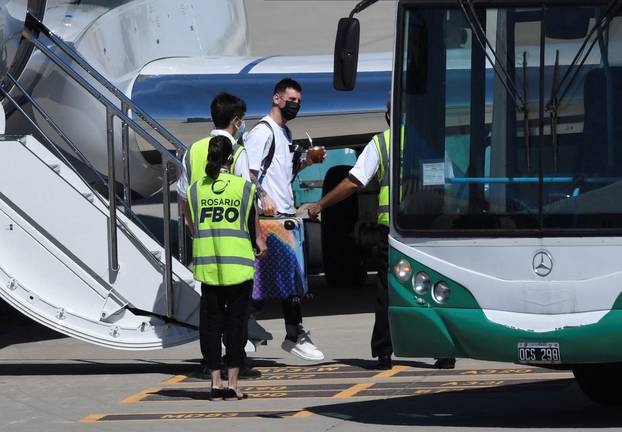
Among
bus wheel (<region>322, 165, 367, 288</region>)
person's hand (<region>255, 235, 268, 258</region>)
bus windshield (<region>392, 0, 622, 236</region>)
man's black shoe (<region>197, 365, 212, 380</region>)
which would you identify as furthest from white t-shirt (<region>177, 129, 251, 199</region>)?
bus wheel (<region>322, 165, 367, 288</region>)

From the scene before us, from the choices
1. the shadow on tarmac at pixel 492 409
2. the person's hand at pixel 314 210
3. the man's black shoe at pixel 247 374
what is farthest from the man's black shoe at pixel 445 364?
the person's hand at pixel 314 210

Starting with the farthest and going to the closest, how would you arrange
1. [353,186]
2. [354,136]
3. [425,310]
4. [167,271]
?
[354,136]
[167,271]
[353,186]
[425,310]

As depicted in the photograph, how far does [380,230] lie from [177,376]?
1.87m

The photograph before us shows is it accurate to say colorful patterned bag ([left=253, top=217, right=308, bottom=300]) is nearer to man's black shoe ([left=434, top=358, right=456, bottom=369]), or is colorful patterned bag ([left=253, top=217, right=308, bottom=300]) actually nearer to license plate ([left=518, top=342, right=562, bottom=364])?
man's black shoe ([left=434, top=358, right=456, bottom=369])

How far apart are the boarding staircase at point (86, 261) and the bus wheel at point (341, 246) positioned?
5.74m

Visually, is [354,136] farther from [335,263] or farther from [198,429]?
[198,429]

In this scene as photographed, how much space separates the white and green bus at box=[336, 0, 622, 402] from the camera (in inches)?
315

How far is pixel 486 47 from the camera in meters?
8.39

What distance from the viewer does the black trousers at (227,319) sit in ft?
31.8

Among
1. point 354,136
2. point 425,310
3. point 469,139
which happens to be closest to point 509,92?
point 469,139

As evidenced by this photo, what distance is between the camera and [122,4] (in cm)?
1748

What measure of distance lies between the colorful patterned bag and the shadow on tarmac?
1616 mm

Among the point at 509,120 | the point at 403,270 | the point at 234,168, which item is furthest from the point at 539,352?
the point at 234,168

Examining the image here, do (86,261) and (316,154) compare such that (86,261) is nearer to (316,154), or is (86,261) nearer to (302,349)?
(302,349)
